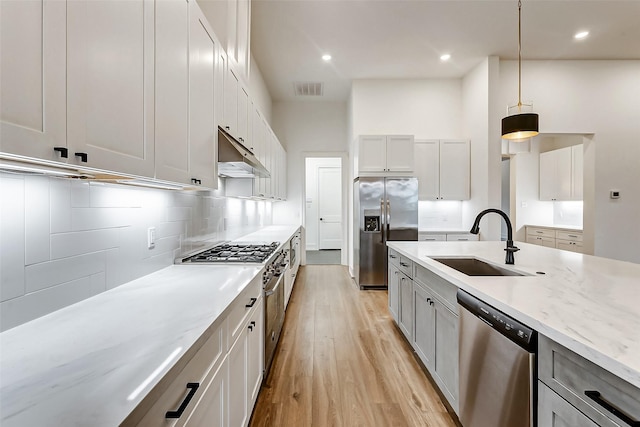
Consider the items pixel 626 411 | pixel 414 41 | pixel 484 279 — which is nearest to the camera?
pixel 626 411

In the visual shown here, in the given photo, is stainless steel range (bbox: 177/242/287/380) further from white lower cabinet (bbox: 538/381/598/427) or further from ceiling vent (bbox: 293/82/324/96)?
ceiling vent (bbox: 293/82/324/96)

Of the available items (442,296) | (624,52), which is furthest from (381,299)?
(624,52)

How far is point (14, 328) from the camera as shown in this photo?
0.89m

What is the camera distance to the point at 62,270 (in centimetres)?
106

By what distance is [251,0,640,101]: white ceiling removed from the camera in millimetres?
3283

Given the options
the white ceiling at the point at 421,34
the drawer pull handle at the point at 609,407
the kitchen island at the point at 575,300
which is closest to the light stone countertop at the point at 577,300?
the kitchen island at the point at 575,300

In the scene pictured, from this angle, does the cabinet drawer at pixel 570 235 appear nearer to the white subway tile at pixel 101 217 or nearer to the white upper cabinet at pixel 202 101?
the white upper cabinet at pixel 202 101

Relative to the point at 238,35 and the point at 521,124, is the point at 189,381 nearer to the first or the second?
the point at 238,35

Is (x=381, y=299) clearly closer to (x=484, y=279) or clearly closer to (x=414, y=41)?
(x=484, y=279)

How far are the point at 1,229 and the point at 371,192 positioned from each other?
13.5 ft

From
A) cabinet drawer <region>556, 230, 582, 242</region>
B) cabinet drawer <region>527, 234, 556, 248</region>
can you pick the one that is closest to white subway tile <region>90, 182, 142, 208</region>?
cabinet drawer <region>556, 230, 582, 242</region>

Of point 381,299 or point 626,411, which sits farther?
point 381,299

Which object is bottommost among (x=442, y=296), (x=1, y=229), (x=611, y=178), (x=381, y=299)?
(x=381, y=299)

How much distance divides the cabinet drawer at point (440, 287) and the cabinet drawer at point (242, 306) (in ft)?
3.86
